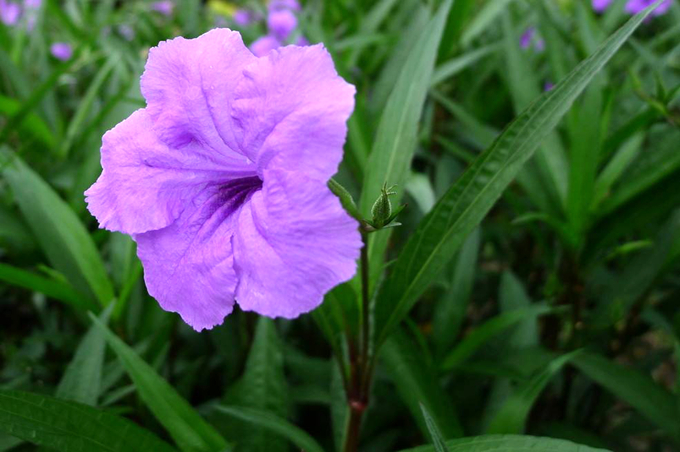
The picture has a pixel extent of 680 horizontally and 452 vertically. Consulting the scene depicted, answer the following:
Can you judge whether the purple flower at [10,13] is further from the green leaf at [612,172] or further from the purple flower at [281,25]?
the green leaf at [612,172]

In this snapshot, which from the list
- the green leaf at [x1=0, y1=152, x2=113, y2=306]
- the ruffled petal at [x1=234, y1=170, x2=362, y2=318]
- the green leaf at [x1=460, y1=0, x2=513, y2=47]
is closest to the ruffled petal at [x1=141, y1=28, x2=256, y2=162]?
the ruffled petal at [x1=234, y1=170, x2=362, y2=318]

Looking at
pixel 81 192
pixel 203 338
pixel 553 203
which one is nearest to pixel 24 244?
pixel 81 192

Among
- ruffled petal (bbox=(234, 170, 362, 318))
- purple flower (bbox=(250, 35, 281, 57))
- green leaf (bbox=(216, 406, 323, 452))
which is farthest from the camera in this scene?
purple flower (bbox=(250, 35, 281, 57))

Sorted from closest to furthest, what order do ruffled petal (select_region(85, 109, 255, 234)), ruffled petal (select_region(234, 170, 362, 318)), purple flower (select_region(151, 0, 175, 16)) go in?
ruffled petal (select_region(234, 170, 362, 318)) → ruffled petal (select_region(85, 109, 255, 234)) → purple flower (select_region(151, 0, 175, 16))

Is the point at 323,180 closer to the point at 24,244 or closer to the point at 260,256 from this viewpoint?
the point at 260,256

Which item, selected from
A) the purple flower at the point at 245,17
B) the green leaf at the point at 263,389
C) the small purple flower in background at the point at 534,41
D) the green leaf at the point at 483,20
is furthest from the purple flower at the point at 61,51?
the green leaf at the point at 263,389

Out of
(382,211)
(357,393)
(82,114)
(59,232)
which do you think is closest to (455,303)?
(357,393)

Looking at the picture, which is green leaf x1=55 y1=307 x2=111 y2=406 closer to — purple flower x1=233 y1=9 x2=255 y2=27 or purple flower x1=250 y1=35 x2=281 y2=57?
purple flower x1=250 y1=35 x2=281 y2=57
